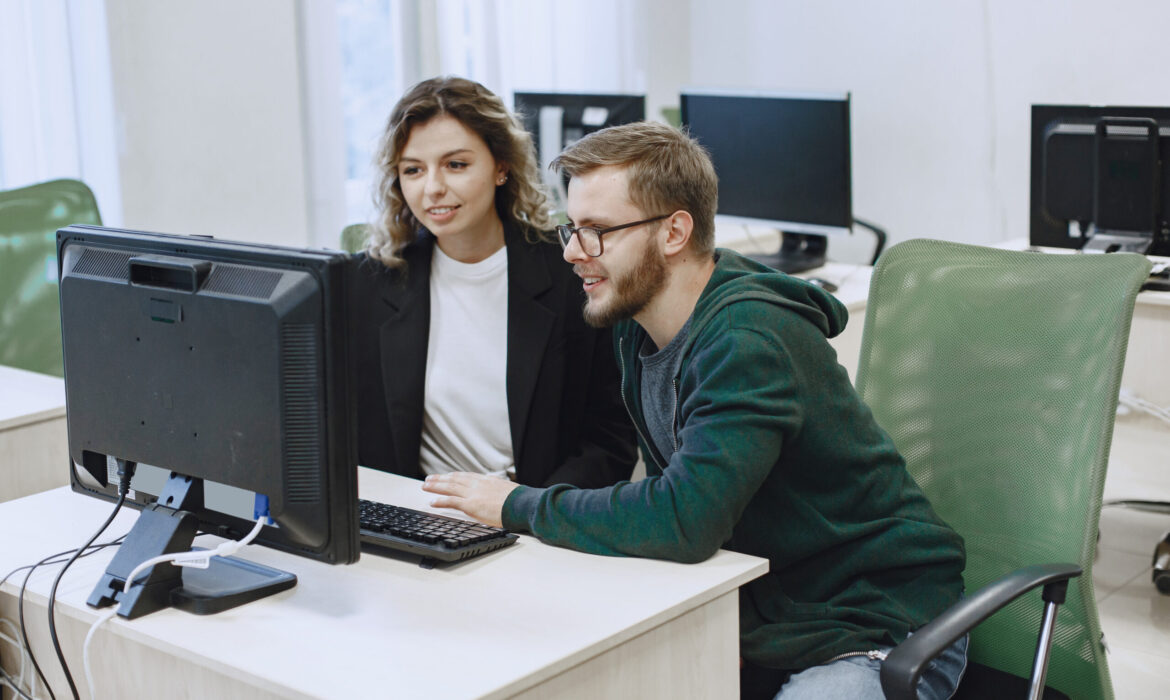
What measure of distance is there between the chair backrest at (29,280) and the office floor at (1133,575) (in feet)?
8.21

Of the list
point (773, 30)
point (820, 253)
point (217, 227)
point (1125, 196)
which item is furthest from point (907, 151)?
point (217, 227)

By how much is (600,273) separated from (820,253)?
7.11 ft

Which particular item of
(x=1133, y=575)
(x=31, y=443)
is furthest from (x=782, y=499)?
(x=1133, y=575)

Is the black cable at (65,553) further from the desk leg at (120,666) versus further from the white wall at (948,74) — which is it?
the white wall at (948,74)

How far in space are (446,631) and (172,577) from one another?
35 cm

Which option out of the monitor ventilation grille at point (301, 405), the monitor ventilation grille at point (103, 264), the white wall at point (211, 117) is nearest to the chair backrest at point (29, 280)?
the white wall at point (211, 117)

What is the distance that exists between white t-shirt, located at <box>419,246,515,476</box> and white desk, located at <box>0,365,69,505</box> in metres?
0.70

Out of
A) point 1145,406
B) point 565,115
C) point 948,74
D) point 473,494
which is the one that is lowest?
point 1145,406

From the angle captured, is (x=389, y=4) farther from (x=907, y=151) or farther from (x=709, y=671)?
(x=709, y=671)

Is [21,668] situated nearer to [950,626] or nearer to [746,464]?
[746,464]

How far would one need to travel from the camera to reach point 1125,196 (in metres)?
3.19

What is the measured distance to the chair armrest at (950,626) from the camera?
1247 mm

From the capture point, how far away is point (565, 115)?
3.87m

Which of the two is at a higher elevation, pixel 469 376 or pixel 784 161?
pixel 784 161
